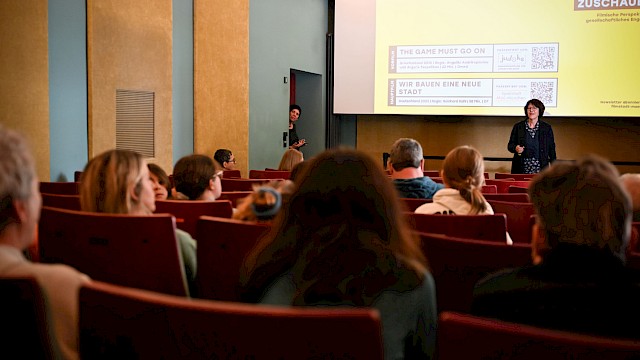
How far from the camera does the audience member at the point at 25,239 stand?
55.4 inches

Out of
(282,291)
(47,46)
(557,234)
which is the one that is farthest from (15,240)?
(47,46)

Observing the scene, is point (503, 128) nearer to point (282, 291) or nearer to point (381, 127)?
point (381, 127)

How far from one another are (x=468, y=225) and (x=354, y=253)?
1358 mm

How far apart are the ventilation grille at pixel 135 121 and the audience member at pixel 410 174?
3.75 metres

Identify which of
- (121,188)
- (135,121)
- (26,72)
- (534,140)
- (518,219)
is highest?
(26,72)

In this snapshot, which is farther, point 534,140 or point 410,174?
point 534,140

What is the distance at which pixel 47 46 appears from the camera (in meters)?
6.23

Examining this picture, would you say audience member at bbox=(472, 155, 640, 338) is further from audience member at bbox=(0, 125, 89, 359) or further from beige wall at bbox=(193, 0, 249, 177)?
beige wall at bbox=(193, 0, 249, 177)

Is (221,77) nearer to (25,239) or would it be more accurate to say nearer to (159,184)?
(159,184)

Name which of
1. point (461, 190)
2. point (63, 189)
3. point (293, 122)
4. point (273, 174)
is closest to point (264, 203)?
point (461, 190)

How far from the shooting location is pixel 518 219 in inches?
143

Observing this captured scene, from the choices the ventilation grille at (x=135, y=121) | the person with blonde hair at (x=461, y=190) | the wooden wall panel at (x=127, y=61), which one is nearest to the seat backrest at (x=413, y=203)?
the person with blonde hair at (x=461, y=190)

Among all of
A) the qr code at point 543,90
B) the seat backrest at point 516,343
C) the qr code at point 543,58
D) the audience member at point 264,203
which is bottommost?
the seat backrest at point 516,343

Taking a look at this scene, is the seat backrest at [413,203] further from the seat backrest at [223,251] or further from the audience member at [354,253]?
the audience member at [354,253]
